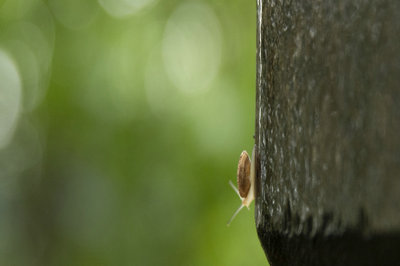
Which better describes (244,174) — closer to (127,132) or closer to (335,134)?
(335,134)

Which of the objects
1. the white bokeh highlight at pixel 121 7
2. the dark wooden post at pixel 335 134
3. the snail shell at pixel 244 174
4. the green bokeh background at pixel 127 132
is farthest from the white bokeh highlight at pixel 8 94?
the dark wooden post at pixel 335 134

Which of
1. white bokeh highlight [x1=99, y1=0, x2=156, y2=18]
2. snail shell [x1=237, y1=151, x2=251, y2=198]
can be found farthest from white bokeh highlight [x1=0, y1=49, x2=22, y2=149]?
snail shell [x1=237, y1=151, x2=251, y2=198]

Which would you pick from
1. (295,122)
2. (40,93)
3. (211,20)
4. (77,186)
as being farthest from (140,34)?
(295,122)

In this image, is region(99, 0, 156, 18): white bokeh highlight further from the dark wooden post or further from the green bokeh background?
the dark wooden post

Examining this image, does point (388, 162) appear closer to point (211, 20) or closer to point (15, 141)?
point (211, 20)

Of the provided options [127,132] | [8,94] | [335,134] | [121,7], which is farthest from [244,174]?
[8,94]
